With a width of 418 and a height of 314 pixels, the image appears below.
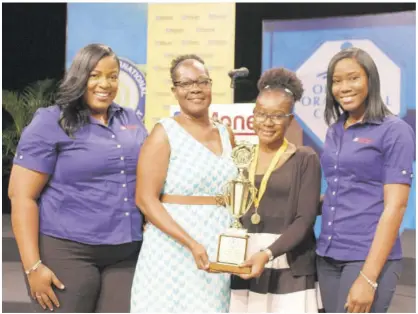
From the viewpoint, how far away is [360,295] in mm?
2207

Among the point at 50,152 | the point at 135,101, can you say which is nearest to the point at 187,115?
the point at 50,152

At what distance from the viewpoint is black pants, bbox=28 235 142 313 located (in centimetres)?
232

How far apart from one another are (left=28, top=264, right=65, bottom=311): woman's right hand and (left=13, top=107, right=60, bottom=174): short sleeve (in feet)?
1.35

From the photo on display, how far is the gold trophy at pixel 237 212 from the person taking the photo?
7.33 feet

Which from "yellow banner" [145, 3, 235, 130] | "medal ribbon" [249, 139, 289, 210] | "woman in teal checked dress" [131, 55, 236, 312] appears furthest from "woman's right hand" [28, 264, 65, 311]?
"yellow banner" [145, 3, 235, 130]

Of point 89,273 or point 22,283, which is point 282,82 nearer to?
point 89,273

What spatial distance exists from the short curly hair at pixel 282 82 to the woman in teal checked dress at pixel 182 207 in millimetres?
291

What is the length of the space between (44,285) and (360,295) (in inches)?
50.0

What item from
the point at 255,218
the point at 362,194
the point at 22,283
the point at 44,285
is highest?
the point at 362,194

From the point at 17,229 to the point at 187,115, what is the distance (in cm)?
85

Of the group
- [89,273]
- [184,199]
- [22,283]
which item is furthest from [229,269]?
[22,283]

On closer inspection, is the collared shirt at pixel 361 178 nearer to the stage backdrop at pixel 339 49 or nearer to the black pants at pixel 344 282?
the black pants at pixel 344 282

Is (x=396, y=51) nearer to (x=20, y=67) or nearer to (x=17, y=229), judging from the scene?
(x=17, y=229)

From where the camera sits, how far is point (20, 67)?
27.5 ft
